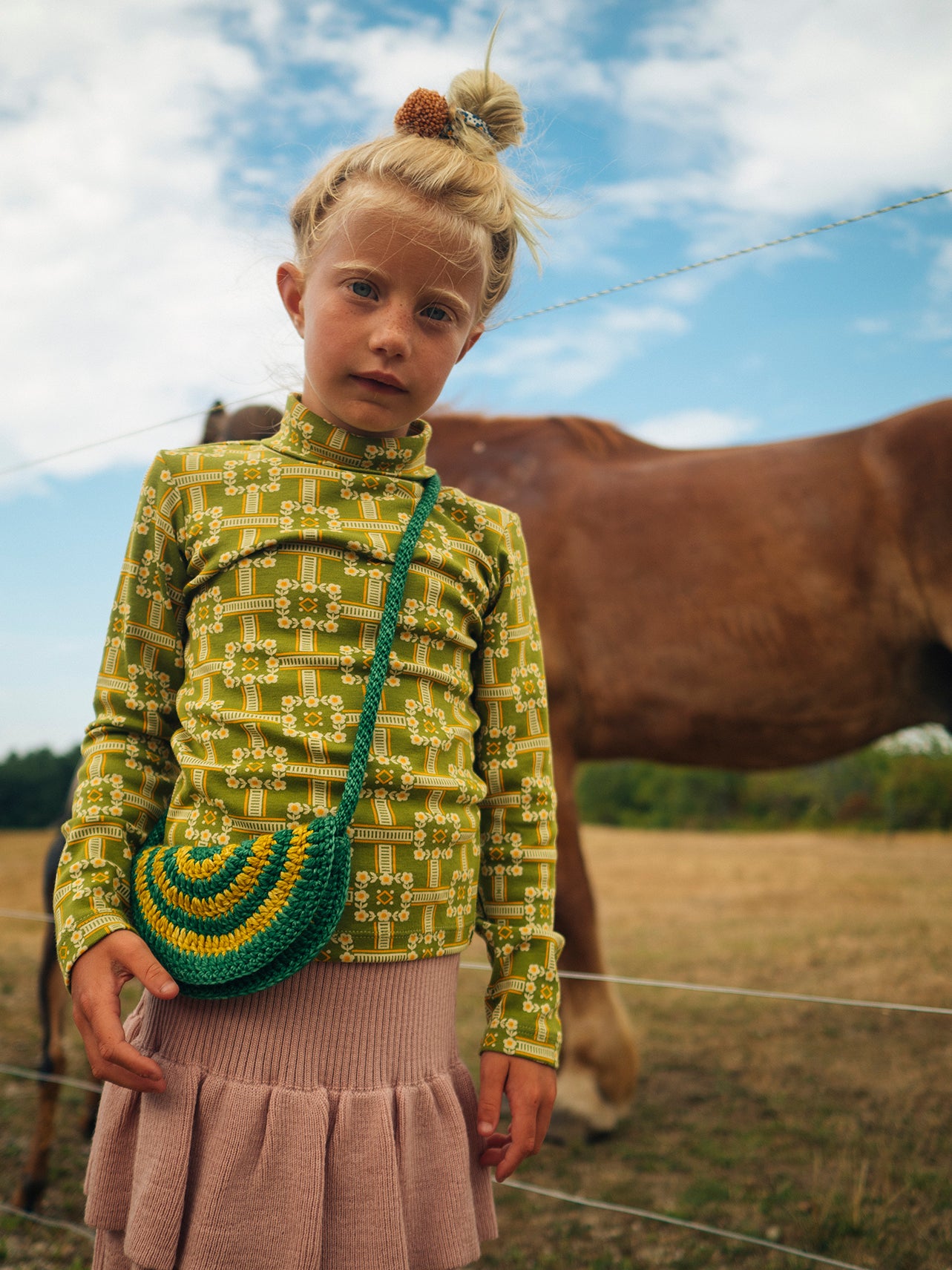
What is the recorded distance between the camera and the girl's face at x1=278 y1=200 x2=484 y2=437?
0.74 metres

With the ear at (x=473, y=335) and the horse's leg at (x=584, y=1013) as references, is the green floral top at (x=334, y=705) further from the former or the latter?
the horse's leg at (x=584, y=1013)

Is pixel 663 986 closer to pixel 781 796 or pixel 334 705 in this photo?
pixel 334 705

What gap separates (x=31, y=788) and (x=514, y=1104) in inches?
93.0

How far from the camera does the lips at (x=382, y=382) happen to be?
2.46 ft

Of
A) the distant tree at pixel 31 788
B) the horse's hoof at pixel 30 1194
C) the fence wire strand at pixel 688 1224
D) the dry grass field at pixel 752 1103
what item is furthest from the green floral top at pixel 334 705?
the distant tree at pixel 31 788

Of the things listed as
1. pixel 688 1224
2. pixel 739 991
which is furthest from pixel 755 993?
→ pixel 688 1224

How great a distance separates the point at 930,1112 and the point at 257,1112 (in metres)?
1.59

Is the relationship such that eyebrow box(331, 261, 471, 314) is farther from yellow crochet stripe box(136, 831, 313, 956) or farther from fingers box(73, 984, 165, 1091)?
fingers box(73, 984, 165, 1091)

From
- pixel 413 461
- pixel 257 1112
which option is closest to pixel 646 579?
pixel 413 461

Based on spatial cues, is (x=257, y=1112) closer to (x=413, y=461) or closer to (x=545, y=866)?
(x=545, y=866)

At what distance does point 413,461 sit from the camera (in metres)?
0.83

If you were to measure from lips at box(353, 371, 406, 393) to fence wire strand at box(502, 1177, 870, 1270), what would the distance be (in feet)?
3.78

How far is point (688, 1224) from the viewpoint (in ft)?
4.22

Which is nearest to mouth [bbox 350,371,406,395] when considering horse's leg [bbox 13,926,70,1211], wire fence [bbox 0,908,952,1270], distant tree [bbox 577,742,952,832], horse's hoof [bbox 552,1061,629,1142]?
wire fence [bbox 0,908,952,1270]
